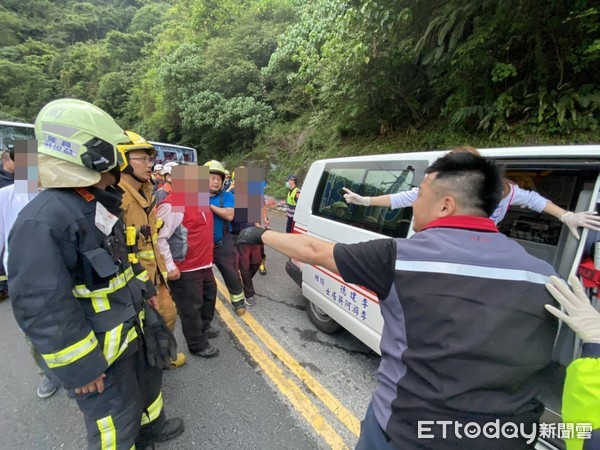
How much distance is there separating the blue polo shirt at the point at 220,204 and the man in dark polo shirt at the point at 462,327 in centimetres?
231

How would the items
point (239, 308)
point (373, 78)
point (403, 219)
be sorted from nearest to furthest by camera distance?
point (403, 219), point (239, 308), point (373, 78)

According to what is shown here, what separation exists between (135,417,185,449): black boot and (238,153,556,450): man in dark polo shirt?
5.05ft

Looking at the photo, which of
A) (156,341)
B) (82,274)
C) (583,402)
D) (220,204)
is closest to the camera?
(583,402)

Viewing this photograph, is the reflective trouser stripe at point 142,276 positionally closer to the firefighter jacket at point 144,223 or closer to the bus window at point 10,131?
the firefighter jacket at point 144,223

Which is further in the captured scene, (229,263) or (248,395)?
(229,263)

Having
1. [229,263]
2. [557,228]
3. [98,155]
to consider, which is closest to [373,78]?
[557,228]

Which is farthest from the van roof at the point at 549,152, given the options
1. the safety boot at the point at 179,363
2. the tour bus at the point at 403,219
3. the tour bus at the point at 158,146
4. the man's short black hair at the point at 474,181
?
the tour bus at the point at 158,146

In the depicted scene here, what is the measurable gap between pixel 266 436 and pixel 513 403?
160 cm

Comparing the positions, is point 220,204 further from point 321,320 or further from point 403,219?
point 403,219

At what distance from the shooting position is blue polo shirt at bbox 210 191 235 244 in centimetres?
307

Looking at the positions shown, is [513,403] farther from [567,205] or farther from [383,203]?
[567,205]

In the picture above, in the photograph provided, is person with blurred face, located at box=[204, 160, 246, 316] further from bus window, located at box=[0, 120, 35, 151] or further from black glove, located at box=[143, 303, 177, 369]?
bus window, located at box=[0, 120, 35, 151]

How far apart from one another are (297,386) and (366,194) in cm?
173

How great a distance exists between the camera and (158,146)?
15562mm
